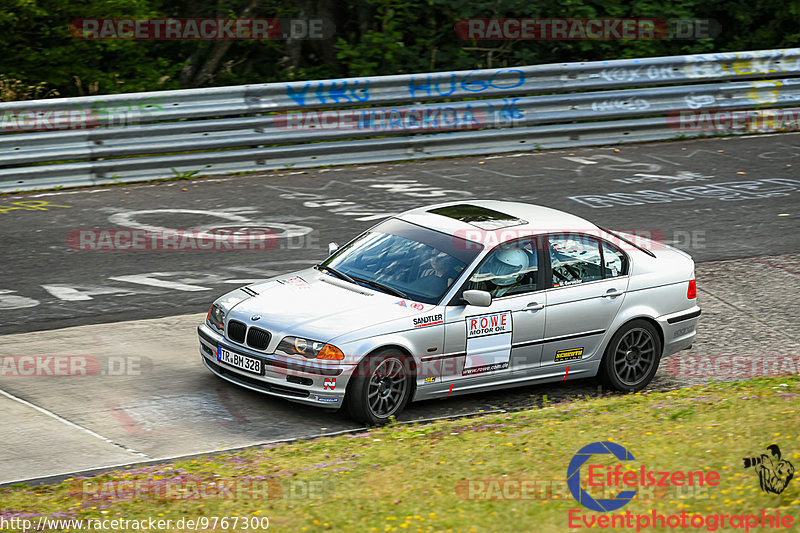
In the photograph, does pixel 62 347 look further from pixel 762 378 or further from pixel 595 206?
pixel 595 206

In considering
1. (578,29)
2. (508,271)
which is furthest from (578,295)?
(578,29)

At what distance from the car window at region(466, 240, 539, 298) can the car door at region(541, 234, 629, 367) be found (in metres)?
0.17

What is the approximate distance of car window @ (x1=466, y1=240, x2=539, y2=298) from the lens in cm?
853

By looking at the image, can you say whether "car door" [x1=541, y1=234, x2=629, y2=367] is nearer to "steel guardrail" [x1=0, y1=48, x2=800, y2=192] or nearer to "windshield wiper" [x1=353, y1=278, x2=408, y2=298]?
"windshield wiper" [x1=353, y1=278, x2=408, y2=298]

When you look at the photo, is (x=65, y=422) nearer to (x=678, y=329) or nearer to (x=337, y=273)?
(x=337, y=273)

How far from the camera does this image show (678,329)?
9359mm

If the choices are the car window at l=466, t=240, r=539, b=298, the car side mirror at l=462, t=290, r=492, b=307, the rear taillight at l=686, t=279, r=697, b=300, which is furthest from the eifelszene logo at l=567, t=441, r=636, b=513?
the rear taillight at l=686, t=279, r=697, b=300

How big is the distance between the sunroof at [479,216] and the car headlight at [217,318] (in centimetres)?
220

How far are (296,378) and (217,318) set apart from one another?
1.06m

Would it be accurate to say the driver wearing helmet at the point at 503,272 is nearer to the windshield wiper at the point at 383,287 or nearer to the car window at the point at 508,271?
the car window at the point at 508,271

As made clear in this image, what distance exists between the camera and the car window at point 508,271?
8531 mm

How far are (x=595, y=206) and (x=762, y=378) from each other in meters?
5.97

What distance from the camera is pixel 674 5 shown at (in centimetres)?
2008

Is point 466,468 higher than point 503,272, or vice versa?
point 503,272
